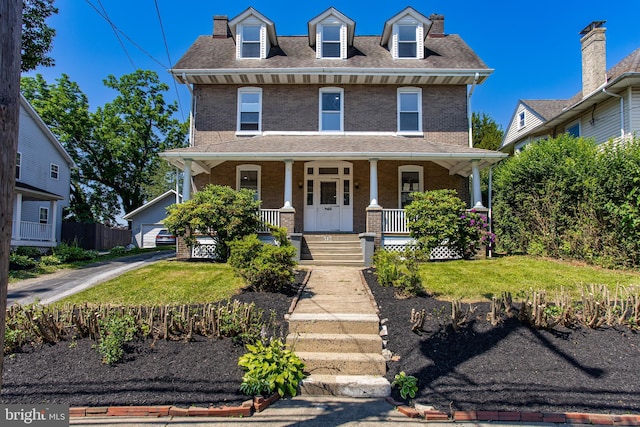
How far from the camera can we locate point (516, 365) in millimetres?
4934

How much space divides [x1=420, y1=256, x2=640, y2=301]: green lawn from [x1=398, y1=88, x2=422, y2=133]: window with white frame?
674cm

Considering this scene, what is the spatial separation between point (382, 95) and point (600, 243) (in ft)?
29.4

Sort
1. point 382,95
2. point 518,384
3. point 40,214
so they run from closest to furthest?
point 518,384 < point 382,95 < point 40,214

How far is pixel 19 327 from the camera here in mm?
5484

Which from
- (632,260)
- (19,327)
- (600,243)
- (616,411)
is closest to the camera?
(616,411)

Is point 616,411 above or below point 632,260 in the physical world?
below

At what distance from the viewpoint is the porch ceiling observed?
12328 millimetres

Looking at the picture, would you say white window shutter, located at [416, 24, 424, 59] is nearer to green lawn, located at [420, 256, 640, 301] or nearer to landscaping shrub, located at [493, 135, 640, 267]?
A: landscaping shrub, located at [493, 135, 640, 267]

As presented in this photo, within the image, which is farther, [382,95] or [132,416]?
[382,95]

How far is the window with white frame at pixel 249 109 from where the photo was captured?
15.0m

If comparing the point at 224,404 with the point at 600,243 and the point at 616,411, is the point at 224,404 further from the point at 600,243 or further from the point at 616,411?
the point at 600,243

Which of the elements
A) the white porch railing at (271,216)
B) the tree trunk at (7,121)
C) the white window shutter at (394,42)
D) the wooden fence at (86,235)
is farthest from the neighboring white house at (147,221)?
the tree trunk at (7,121)

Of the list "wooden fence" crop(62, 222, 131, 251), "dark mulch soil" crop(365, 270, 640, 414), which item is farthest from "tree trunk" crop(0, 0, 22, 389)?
"wooden fence" crop(62, 222, 131, 251)

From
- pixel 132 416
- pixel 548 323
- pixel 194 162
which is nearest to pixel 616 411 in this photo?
pixel 548 323
